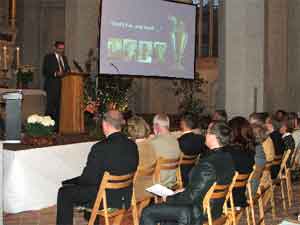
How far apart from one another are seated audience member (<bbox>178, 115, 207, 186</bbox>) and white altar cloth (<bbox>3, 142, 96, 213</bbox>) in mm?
1704

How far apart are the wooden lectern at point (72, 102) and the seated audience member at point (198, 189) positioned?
4.79m

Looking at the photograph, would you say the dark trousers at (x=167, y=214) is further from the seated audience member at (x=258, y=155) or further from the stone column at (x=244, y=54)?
the stone column at (x=244, y=54)

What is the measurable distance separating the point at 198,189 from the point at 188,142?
202cm

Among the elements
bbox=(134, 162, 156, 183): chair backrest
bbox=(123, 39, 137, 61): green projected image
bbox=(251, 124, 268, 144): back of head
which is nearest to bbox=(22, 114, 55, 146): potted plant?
bbox=(134, 162, 156, 183): chair backrest

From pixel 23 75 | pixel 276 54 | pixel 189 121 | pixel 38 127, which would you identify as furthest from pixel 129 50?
pixel 276 54

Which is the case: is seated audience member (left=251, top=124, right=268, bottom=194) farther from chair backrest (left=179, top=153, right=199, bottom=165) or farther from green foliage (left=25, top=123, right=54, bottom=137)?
green foliage (left=25, top=123, right=54, bottom=137)

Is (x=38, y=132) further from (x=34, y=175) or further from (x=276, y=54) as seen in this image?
(x=276, y=54)

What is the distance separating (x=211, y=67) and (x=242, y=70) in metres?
8.46

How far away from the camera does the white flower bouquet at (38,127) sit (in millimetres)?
7639

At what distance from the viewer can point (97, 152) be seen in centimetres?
511

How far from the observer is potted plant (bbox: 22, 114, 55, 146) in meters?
7.53

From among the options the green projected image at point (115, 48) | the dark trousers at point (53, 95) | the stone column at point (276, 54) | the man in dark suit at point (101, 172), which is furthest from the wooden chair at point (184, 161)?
the stone column at point (276, 54)

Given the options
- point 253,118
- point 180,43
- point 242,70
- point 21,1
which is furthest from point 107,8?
point 21,1

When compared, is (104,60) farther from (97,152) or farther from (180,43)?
(97,152)
